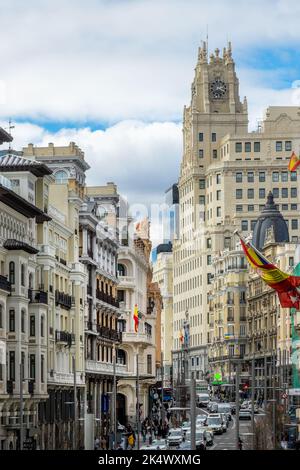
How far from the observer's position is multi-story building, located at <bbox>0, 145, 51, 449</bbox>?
238 feet

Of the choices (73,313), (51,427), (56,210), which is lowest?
(51,427)

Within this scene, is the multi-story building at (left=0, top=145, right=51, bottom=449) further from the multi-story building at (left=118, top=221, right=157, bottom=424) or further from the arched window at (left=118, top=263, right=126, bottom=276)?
the arched window at (left=118, top=263, right=126, bottom=276)

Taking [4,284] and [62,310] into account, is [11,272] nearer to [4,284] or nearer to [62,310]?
[4,284]

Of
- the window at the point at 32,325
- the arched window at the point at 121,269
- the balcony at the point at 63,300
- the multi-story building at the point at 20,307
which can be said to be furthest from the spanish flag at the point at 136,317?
the window at the point at 32,325

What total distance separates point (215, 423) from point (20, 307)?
4489cm

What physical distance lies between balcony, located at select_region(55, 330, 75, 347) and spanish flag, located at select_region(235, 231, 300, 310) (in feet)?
47.4

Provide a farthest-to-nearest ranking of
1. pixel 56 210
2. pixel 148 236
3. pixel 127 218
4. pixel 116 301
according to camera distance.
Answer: pixel 148 236
pixel 127 218
pixel 116 301
pixel 56 210

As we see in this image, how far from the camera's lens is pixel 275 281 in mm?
81250

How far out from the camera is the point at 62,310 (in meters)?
93.8

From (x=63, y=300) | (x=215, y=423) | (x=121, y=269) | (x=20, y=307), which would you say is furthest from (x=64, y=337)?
(x=121, y=269)

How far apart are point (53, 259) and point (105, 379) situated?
31.1m
